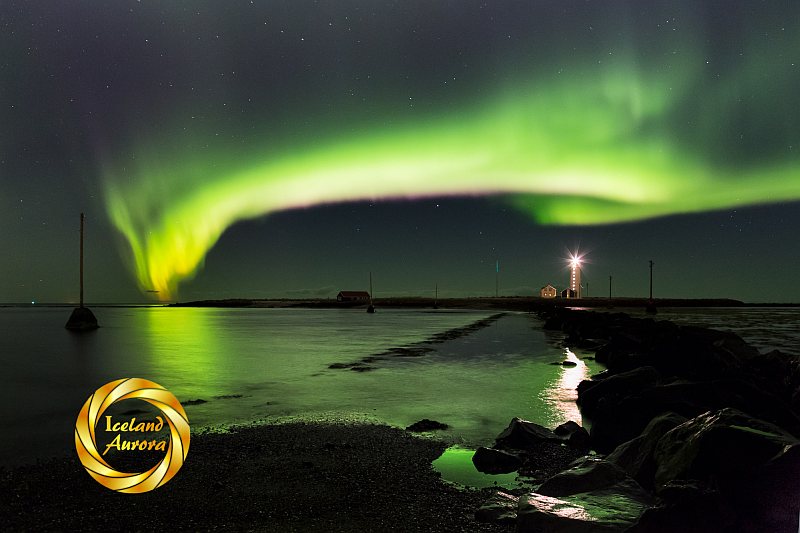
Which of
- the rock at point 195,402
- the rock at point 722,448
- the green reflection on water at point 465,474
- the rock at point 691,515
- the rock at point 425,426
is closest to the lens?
the rock at point 691,515

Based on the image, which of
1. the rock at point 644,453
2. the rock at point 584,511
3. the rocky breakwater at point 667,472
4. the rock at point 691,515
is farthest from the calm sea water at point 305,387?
the rock at point 691,515

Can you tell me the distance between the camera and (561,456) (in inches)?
309

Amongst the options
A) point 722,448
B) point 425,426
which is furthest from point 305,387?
point 722,448

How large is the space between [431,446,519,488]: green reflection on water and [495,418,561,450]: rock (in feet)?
1.93

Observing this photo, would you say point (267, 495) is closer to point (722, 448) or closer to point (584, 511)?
point (584, 511)

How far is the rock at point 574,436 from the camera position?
841 centimetres

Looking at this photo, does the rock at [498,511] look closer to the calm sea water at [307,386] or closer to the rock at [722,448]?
the rock at [722,448]

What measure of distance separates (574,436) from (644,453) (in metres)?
2.36

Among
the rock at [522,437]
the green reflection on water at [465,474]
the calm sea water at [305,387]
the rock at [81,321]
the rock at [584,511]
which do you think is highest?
the rock at [584,511]

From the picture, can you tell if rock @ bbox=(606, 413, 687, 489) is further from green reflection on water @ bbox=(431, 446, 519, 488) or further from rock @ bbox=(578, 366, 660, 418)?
rock @ bbox=(578, 366, 660, 418)

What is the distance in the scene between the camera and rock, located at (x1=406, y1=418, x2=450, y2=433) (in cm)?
994

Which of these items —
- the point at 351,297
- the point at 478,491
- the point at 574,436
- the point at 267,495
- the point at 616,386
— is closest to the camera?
the point at 267,495

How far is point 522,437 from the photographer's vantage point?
27.6 feet

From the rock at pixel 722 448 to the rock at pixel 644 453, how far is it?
0.65 feet
